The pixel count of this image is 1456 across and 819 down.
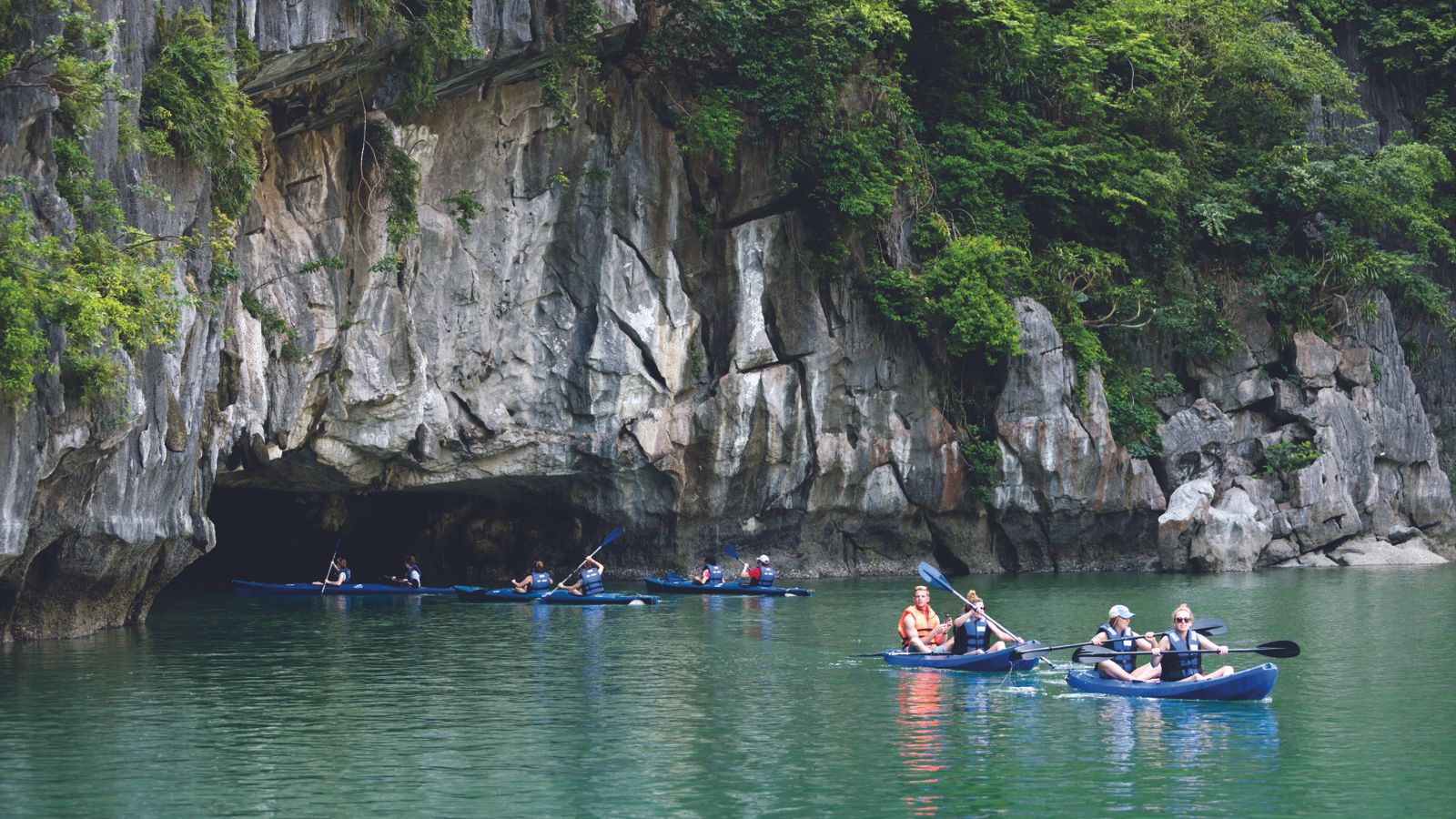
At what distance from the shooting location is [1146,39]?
3853cm

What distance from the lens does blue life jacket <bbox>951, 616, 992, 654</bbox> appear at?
20.2m

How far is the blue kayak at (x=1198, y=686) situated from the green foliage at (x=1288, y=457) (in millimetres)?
22004

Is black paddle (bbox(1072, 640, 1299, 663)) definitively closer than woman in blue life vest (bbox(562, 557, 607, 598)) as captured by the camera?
Yes

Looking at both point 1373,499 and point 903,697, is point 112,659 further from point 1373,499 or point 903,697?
point 1373,499

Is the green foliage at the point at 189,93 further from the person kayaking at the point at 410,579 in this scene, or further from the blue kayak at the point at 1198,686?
the blue kayak at the point at 1198,686

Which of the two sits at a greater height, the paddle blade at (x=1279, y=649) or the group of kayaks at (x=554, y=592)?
the group of kayaks at (x=554, y=592)

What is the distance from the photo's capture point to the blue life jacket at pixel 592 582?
1186 inches

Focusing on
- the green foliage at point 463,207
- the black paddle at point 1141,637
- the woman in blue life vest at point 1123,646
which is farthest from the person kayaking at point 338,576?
the woman in blue life vest at point 1123,646

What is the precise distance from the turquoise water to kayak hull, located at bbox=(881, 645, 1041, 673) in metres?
0.17

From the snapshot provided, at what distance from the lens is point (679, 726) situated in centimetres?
1549

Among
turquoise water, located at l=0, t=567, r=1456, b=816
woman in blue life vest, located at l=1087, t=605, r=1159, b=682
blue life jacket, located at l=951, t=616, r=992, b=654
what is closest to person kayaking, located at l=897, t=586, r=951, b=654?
blue life jacket, located at l=951, t=616, r=992, b=654

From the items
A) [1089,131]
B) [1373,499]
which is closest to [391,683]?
[1089,131]

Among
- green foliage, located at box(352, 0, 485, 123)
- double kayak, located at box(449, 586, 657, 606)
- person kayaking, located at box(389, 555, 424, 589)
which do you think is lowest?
double kayak, located at box(449, 586, 657, 606)

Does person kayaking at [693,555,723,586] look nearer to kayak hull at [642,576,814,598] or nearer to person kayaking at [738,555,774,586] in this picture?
kayak hull at [642,576,814,598]
